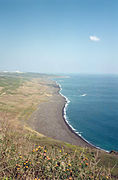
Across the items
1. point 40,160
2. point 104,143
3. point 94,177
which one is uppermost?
point 40,160

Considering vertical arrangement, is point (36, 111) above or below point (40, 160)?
below

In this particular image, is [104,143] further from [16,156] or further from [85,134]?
[16,156]

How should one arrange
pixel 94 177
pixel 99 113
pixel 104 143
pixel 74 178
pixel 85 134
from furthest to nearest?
pixel 99 113
pixel 85 134
pixel 104 143
pixel 94 177
pixel 74 178

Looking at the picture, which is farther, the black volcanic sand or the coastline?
the black volcanic sand

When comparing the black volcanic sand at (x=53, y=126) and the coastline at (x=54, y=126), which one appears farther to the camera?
the black volcanic sand at (x=53, y=126)

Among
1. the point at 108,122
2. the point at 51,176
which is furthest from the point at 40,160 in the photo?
the point at 108,122

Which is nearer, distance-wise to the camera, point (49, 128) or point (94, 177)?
point (94, 177)

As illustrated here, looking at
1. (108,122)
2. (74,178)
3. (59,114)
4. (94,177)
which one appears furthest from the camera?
(59,114)

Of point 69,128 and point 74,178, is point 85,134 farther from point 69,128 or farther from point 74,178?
point 74,178

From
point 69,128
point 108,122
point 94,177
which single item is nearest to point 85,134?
point 69,128
